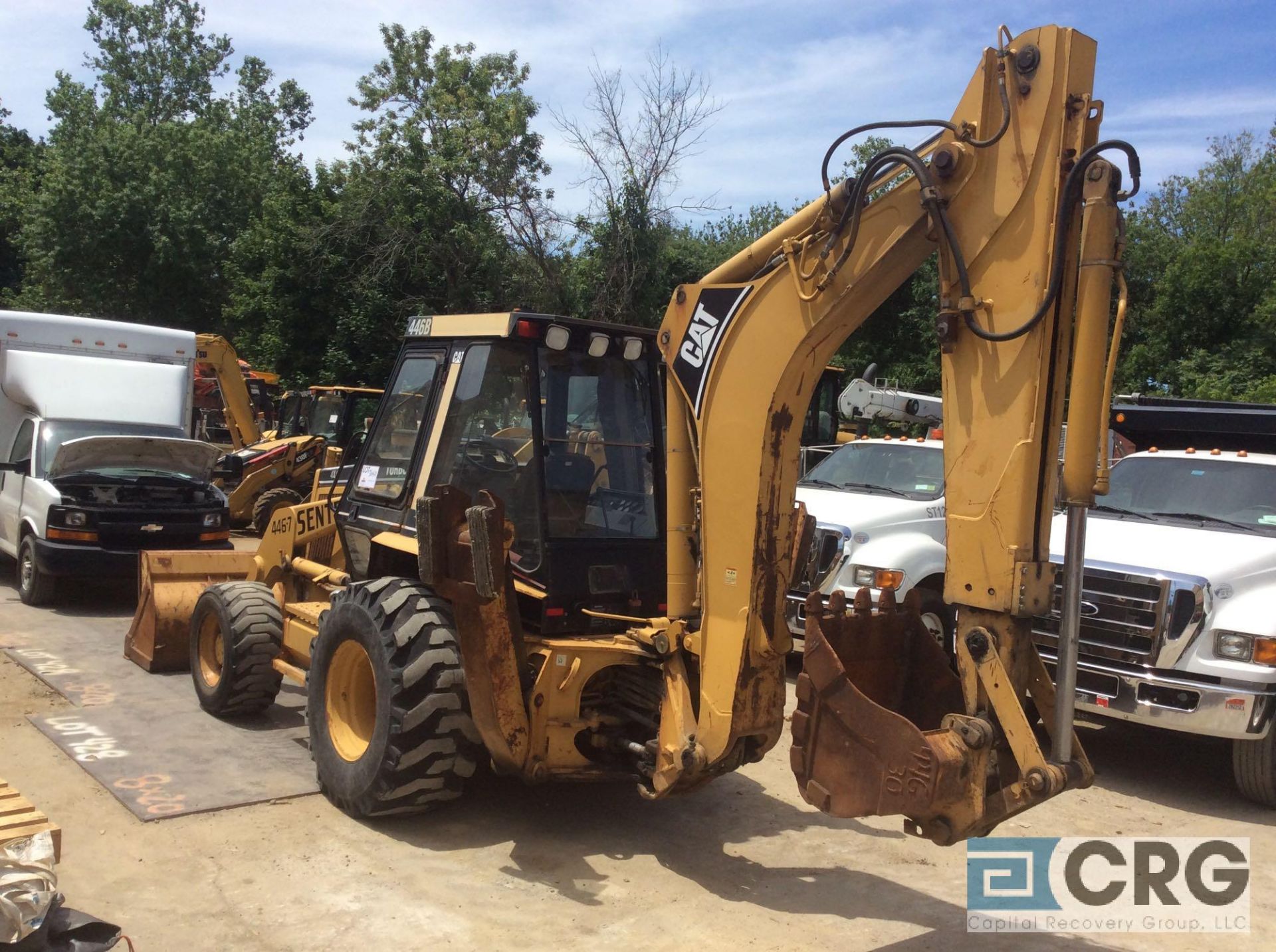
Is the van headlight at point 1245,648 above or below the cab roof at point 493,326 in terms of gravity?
below

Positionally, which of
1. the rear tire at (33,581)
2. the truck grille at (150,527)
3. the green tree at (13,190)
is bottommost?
the rear tire at (33,581)

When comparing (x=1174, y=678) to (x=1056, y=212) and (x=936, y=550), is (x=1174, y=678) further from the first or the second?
(x=1056, y=212)

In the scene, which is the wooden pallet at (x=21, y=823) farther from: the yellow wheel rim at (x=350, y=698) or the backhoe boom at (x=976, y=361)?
the backhoe boom at (x=976, y=361)

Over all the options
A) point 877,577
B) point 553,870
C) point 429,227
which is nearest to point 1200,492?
point 877,577

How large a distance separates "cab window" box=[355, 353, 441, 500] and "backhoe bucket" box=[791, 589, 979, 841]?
2719 mm

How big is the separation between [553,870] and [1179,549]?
4.63 m

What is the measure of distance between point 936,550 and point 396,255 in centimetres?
1715

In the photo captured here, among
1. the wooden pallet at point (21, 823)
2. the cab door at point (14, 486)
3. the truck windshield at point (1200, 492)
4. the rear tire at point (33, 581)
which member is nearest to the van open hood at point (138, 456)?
the cab door at point (14, 486)

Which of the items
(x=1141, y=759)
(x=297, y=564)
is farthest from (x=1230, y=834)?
(x=297, y=564)

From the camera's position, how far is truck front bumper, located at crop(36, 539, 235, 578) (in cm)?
1025

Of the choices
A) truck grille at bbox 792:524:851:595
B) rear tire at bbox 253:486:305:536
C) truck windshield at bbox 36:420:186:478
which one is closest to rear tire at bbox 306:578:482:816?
truck grille at bbox 792:524:851:595

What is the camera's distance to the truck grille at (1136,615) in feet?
21.4

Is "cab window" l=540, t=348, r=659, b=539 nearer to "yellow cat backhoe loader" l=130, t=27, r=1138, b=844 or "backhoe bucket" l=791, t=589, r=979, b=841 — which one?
"yellow cat backhoe loader" l=130, t=27, r=1138, b=844

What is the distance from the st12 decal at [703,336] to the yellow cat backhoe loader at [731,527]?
1 centimetres
